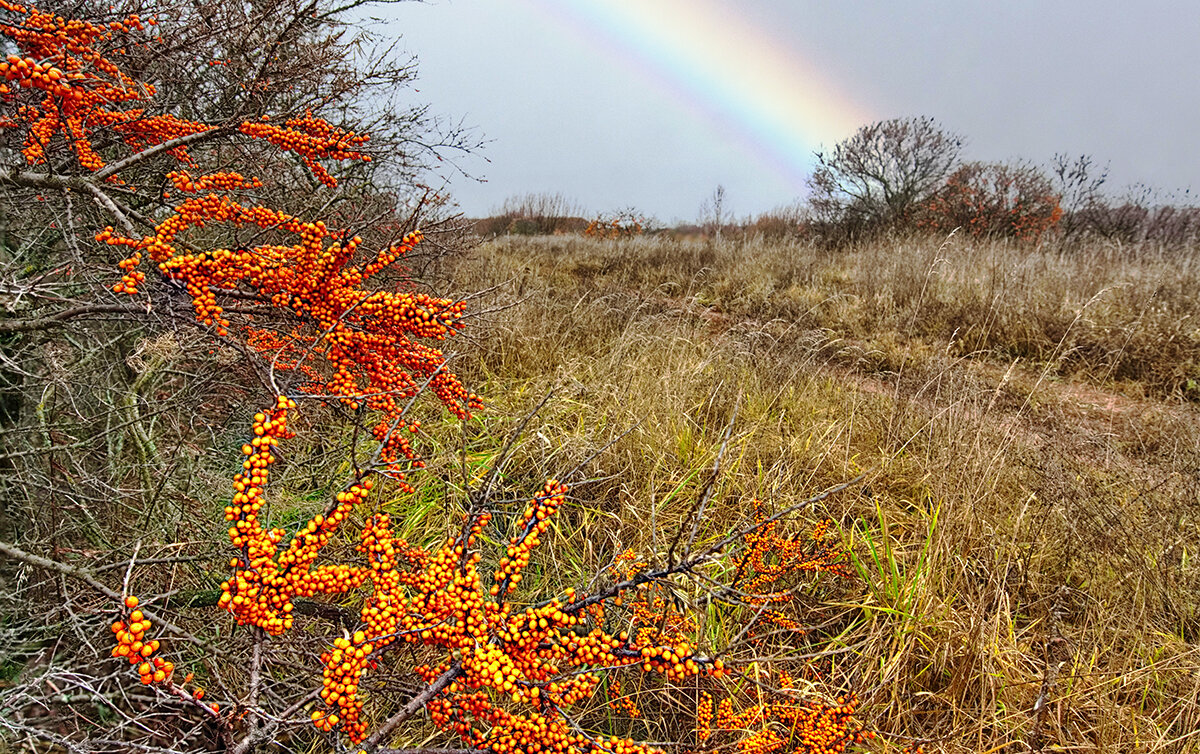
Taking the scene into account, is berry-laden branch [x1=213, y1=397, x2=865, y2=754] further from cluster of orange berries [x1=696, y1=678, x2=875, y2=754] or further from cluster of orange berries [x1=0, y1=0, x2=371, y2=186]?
cluster of orange berries [x1=0, y1=0, x2=371, y2=186]

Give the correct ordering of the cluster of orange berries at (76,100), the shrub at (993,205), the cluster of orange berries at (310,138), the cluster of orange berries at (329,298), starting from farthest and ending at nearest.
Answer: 1. the shrub at (993,205)
2. the cluster of orange berries at (310,138)
3. the cluster of orange berries at (76,100)
4. the cluster of orange berries at (329,298)

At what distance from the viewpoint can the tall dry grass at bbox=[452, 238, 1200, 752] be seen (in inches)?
75.9

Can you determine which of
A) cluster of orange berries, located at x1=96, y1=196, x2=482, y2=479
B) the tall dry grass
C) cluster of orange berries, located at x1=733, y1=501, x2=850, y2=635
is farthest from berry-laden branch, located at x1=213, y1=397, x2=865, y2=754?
cluster of orange berries, located at x1=733, y1=501, x2=850, y2=635

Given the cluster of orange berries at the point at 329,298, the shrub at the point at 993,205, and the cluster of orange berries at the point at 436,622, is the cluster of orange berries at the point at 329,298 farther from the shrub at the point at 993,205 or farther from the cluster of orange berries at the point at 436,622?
the shrub at the point at 993,205

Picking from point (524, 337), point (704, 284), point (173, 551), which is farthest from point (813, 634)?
point (704, 284)

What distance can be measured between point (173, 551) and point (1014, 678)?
2.99 meters

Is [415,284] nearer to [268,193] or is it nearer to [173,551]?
[268,193]

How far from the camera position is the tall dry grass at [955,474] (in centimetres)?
193

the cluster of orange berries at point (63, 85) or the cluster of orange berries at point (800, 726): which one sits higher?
the cluster of orange berries at point (63, 85)

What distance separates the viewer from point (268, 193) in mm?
3451

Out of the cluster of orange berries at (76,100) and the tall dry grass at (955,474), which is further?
the tall dry grass at (955,474)

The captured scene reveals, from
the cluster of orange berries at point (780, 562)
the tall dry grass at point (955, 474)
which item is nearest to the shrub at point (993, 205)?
the tall dry grass at point (955, 474)

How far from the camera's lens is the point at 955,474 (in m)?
2.80

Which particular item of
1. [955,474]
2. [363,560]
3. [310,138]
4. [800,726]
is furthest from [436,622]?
[955,474]
